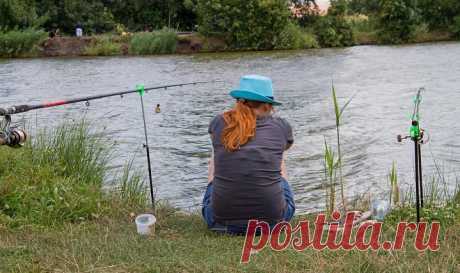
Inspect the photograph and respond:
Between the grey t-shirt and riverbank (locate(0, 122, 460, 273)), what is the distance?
0.66 feet

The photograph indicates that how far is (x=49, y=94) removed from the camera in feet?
47.0

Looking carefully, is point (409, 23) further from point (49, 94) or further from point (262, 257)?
point (262, 257)

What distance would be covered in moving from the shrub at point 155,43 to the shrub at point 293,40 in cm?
447

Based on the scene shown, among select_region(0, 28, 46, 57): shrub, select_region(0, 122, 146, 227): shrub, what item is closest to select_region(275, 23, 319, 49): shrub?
select_region(0, 28, 46, 57): shrub

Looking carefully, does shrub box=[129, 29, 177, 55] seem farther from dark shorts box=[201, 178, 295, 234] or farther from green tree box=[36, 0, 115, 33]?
dark shorts box=[201, 178, 295, 234]

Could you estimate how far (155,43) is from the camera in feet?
86.4

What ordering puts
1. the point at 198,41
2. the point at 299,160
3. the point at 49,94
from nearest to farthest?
the point at 299,160
the point at 49,94
the point at 198,41

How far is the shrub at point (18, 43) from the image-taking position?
26.7 metres

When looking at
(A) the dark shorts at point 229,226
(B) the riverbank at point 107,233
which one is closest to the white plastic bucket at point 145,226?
(B) the riverbank at point 107,233

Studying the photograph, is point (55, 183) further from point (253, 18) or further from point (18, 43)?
point (253, 18)

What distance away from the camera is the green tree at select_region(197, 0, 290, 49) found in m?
27.3

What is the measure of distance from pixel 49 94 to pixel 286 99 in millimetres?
5393

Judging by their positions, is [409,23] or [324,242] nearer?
[324,242]

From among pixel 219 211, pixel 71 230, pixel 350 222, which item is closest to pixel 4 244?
pixel 71 230
